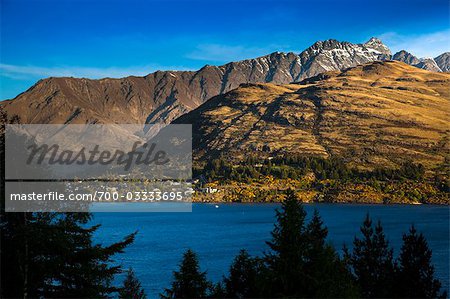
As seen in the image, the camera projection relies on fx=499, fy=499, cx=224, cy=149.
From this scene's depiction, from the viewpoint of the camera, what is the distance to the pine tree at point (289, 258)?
2333 centimetres

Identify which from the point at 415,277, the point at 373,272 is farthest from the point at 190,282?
the point at 415,277

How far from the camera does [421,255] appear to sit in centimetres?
5141

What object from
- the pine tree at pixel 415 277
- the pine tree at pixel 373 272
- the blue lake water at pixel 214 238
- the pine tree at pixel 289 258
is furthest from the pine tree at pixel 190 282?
the blue lake water at pixel 214 238

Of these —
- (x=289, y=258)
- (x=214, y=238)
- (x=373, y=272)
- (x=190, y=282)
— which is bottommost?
(x=214, y=238)

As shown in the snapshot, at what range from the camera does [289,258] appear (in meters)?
23.5

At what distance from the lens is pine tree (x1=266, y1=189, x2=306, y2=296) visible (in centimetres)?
2333

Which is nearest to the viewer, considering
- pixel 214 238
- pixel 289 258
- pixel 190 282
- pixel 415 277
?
pixel 289 258

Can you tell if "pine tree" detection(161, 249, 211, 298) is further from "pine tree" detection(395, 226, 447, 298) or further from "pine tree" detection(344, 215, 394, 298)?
"pine tree" detection(395, 226, 447, 298)

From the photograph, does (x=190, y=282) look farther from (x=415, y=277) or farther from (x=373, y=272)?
(x=415, y=277)

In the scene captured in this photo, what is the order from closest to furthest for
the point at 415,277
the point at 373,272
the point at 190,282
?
the point at 190,282
the point at 415,277
the point at 373,272

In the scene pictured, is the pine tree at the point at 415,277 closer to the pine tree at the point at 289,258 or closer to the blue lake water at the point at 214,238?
the pine tree at the point at 289,258

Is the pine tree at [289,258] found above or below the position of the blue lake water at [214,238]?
above

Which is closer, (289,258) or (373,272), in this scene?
(289,258)

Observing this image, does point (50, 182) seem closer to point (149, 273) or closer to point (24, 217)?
point (24, 217)
